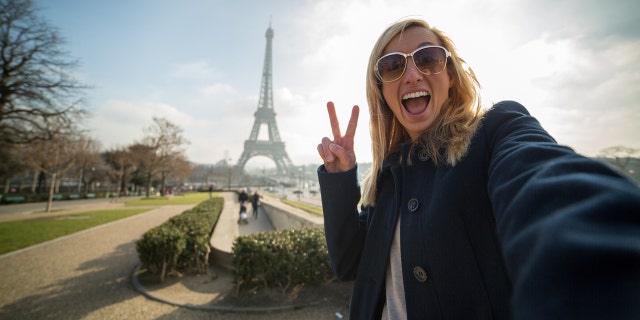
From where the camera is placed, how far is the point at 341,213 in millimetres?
1494

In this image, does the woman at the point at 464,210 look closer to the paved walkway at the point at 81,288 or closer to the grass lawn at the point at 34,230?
the paved walkway at the point at 81,288

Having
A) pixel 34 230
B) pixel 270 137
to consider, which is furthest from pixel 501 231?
pixel 270 137

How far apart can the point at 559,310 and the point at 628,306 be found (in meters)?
0.09

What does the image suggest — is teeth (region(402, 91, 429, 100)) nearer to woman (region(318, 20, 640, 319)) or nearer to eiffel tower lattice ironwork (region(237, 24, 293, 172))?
woman (region(318, 20, 640, 319))

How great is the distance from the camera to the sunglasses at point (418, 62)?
1.47m

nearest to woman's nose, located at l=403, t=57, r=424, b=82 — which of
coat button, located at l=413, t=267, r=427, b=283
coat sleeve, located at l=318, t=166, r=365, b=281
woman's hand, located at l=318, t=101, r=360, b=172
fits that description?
woman's hand, located at l=318, t=101, r=360, b=172

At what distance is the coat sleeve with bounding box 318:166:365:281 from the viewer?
1.49 meters

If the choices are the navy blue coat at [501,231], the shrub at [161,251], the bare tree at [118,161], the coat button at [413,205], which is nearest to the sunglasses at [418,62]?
the navy blue coat at [501,231]

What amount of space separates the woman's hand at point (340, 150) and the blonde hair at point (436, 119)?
15 cm

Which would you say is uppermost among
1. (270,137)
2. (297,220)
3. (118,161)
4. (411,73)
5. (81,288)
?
(270,137)

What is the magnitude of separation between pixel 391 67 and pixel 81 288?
Result: 8034 mm

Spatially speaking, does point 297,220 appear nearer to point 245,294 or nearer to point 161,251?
point 245,294

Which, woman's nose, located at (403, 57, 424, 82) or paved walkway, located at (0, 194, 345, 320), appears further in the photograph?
paved walkway, located at (0, 194, 345, 320)

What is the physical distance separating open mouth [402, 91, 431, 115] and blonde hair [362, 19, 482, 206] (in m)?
0.12
